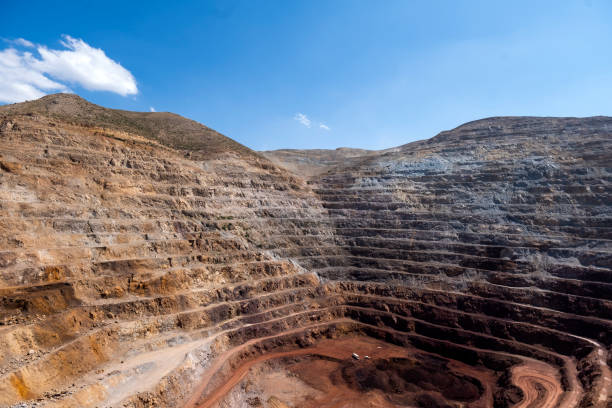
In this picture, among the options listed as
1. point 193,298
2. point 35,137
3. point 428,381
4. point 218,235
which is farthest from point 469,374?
point 35,137

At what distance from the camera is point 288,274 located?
30406 millimetres

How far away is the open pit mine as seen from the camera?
18.0m

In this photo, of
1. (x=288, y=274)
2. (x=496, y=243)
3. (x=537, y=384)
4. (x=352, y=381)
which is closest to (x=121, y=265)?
(x=288, y=274)

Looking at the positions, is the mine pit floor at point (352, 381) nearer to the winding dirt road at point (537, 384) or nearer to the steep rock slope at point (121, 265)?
the winding dirt road at point (537, 384)

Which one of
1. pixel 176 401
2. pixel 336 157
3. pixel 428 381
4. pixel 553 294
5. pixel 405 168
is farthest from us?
pixel 336 157

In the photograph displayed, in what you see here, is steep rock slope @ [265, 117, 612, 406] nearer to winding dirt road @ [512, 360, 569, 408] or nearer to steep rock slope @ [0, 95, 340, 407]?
winding dirt road @ [512, 360, 569, 408]

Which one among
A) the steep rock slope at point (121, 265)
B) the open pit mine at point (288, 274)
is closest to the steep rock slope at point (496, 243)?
the open pit mine at point (288, 274)

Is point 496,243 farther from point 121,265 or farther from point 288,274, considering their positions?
point 121,265

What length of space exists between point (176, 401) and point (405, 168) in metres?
37.2

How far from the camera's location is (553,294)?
26.0m

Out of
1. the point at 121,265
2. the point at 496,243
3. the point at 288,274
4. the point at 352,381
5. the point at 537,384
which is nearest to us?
the point at 537,384

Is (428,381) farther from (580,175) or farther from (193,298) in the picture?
(580,175)

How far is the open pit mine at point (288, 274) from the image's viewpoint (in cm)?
1805

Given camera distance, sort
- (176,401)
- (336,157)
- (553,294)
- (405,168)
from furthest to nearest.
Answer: (336,157), (405,168), (553,294), (176,401)
